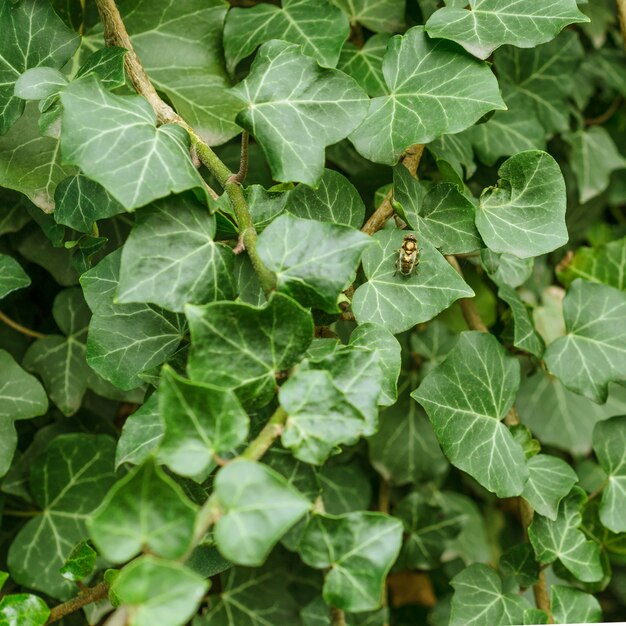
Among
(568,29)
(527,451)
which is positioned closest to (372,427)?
(527,451)

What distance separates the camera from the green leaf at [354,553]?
52cm

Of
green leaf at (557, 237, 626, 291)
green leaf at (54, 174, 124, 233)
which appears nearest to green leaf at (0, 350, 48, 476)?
green leaf at (54, 174, 124, 233)

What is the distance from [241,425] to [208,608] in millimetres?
593

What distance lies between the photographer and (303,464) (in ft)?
1.93

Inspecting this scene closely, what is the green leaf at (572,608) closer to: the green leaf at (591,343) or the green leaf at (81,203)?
the green leaf at (591,343)

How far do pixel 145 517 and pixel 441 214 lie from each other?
0.47 meters

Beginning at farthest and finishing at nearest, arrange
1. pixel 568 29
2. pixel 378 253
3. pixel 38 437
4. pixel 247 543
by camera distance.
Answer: pixel 568 29
pixel 38 437
pixel 378 253
pixel 247 543

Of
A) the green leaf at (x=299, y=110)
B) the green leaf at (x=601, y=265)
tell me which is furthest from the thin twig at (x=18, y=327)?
the green leaf at (x=601, y=265)

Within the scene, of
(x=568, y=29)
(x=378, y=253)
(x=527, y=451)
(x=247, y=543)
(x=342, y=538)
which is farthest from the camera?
(x=568, y=29)

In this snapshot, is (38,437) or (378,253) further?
(38,437)

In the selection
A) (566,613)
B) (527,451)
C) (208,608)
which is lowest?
(208,608)

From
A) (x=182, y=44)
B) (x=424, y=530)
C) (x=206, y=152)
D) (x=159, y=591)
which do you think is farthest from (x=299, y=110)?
(x=424, y=530)

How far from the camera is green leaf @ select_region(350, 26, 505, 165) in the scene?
70cm

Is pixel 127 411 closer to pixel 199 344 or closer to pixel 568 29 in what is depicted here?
pixel 199 344
